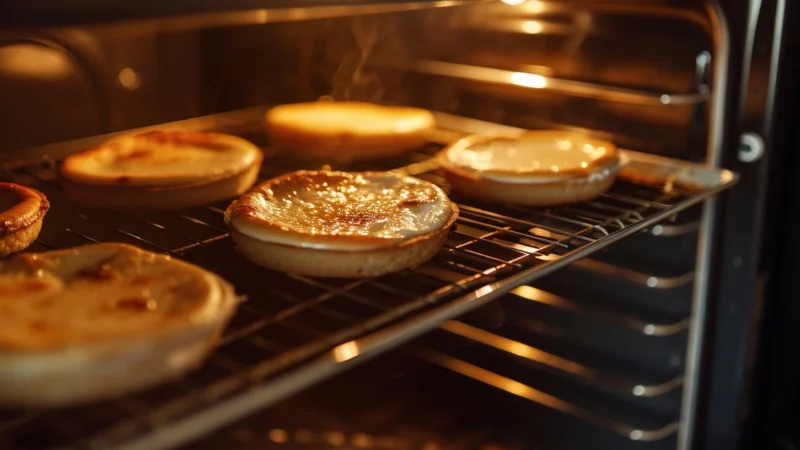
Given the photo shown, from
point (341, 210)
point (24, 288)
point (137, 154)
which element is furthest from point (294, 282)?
point (24, 288)

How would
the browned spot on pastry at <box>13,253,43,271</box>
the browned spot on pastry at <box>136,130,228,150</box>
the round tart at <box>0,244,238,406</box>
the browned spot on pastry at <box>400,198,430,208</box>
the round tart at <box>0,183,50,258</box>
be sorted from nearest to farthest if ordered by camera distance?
the round tart at <box>0,244,238,406</box>
the browned spot on pastry at <box>13,253,43,271</box>
the round tart at <box>0,183,50,258</box>
the browned spot on pastry at <box>400,198,430,208</box>
the browned spot on pastry at <box>136,130,228,150</box>

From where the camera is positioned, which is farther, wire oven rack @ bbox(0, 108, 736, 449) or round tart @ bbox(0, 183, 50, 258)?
round tart @ bbox(0, 183, 50, 258)

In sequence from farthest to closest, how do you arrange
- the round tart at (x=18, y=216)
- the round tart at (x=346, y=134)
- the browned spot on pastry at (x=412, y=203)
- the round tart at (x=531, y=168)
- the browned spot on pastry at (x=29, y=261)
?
the round tart at (x=346, y=134)
the round tart at (x=531, y=168)
the browned spot on pastry at (x=412, y=203)
the round tart at (x=18, y=216)
the browned spot on pastry at (x=29, y=261)

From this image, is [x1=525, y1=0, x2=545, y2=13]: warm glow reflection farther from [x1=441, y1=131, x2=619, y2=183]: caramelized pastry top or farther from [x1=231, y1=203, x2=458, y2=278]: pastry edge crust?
[x1=231, y1=203, x2=458, y2=278]: pastry edge crust

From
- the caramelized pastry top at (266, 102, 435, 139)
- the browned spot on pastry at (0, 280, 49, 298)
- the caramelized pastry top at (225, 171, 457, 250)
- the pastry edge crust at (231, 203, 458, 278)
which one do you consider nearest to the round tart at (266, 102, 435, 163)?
the caramelized pastry top at (266, 102, 435, 139)

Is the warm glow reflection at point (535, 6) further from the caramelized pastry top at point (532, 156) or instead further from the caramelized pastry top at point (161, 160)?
the caramelized pastry top at point (161, 160)

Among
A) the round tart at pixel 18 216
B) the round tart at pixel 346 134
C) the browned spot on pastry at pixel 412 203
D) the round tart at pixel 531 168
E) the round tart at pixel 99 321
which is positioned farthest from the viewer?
the round tart at pixel 346 134

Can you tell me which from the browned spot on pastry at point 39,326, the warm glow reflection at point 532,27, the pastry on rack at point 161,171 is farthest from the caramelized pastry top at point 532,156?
→ the browned spot on pastry at point 39,326
